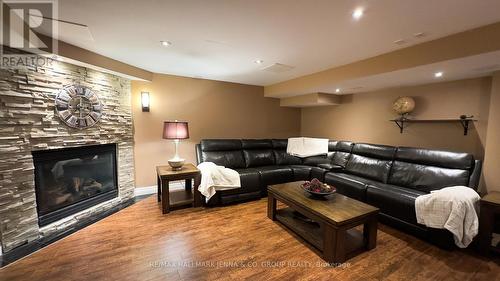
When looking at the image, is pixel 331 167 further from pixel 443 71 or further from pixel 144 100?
pixel 144 100

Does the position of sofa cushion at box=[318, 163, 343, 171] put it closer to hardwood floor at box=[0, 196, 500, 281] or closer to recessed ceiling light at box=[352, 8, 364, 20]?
hardwood floor at box=[0, 196, 500, 281]

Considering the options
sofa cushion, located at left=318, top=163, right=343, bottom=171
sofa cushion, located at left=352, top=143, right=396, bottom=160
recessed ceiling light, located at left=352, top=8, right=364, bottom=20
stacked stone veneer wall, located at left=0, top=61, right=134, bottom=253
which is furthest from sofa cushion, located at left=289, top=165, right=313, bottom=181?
stacked stone veneer wall, located at left=0, top=61, right=134, bottom=253

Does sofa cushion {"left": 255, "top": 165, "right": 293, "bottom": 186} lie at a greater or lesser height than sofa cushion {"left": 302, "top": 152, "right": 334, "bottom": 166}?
lesser

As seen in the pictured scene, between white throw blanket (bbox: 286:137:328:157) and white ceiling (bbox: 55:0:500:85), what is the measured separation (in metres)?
1.92

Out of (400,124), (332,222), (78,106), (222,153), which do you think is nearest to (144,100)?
(78,106)

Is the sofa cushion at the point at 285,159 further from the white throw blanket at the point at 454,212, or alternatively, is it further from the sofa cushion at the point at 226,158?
the white throw blanket at the point at 454,212

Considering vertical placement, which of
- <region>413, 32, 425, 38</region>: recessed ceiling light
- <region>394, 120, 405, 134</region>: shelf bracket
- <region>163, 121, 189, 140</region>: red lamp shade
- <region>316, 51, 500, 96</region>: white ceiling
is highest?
<region>413, 32, 425, 38</region>: recessed ceiling light

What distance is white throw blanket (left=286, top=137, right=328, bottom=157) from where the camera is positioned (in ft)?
13.8

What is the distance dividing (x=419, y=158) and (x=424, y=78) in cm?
113

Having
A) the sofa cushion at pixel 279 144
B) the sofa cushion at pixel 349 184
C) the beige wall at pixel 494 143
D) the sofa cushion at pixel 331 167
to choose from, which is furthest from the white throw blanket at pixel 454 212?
the sofa cushion at pixel 279 144

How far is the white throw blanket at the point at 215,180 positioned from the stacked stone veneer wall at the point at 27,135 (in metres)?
1.60

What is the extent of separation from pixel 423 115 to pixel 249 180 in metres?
2.94

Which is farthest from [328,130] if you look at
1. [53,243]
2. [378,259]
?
[53,243]

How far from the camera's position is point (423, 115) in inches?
120
